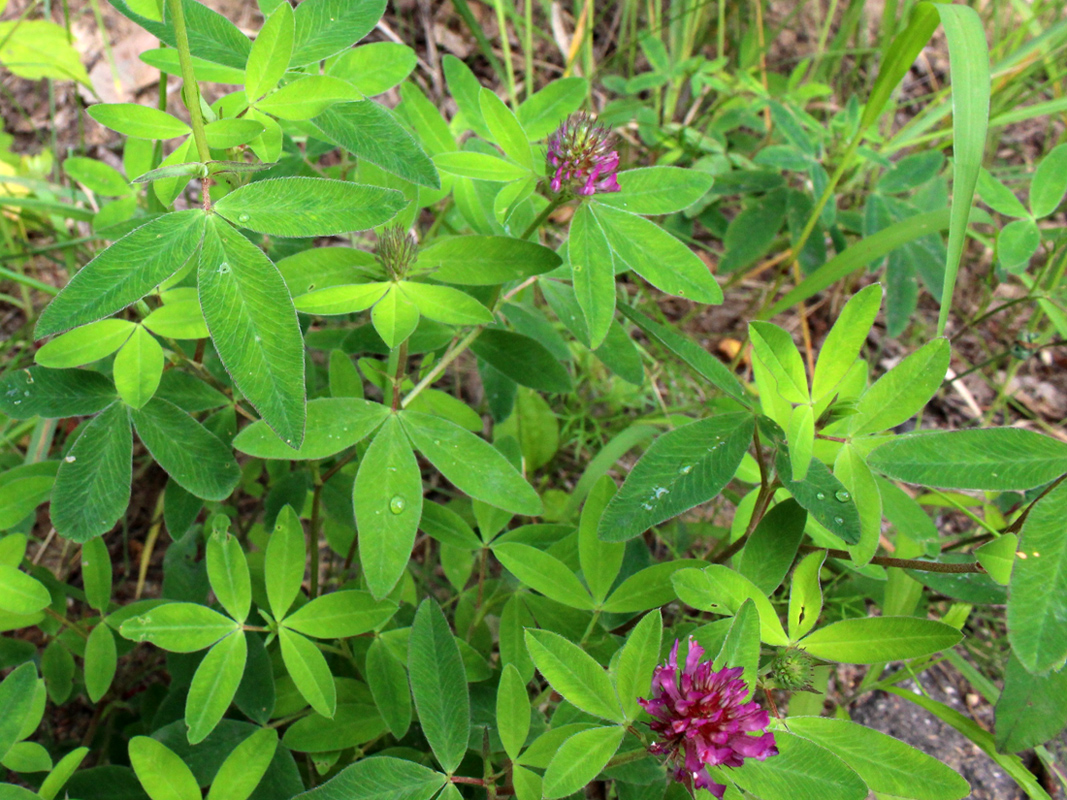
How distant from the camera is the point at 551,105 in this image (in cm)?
175

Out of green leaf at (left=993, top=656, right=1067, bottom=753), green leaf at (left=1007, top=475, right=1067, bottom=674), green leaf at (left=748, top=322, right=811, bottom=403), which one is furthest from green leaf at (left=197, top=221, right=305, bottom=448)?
green leaf at (left=993, top=656, right=1067, bottom=753)

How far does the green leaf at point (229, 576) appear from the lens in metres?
1.38

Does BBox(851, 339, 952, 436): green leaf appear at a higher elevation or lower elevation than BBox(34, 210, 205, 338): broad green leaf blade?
lower

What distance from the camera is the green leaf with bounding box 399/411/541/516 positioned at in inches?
52.5

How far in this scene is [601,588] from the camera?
138cm

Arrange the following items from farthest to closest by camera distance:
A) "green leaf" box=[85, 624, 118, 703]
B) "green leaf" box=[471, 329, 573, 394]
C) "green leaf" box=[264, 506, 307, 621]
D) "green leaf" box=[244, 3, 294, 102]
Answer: "green leaf" box=[471, 329, 573, 394], "green leaf" box=[85, 624, 118, 703], "green leaf" box=[264, 506, 307, 621], "green leaf" box=[244, 3, 294, 102]

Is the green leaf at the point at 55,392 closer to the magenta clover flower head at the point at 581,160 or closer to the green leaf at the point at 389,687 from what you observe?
the green leaf at the point at 389,687

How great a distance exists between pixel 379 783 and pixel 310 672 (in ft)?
0.84

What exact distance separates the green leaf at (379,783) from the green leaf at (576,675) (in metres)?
0.27

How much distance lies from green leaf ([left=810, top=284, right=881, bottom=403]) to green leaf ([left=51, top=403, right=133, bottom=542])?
1233 millimetres

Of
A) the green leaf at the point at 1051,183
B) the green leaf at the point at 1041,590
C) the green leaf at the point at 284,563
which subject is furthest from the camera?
the green leaf at the point at 1051,183

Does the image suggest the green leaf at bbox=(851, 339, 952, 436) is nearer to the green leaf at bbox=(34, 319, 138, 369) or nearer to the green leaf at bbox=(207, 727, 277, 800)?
the green leaf at bbox=(207, 727, 277, 800)

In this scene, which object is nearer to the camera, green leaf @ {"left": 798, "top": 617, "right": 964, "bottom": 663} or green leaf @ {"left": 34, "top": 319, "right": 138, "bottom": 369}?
green leaf @ {"left": 798, "top": 617, "right": 964, "bottom": 663}

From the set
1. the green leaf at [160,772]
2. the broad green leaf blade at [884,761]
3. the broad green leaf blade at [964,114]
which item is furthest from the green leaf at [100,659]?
the broad green leaf blade at [964,114]
